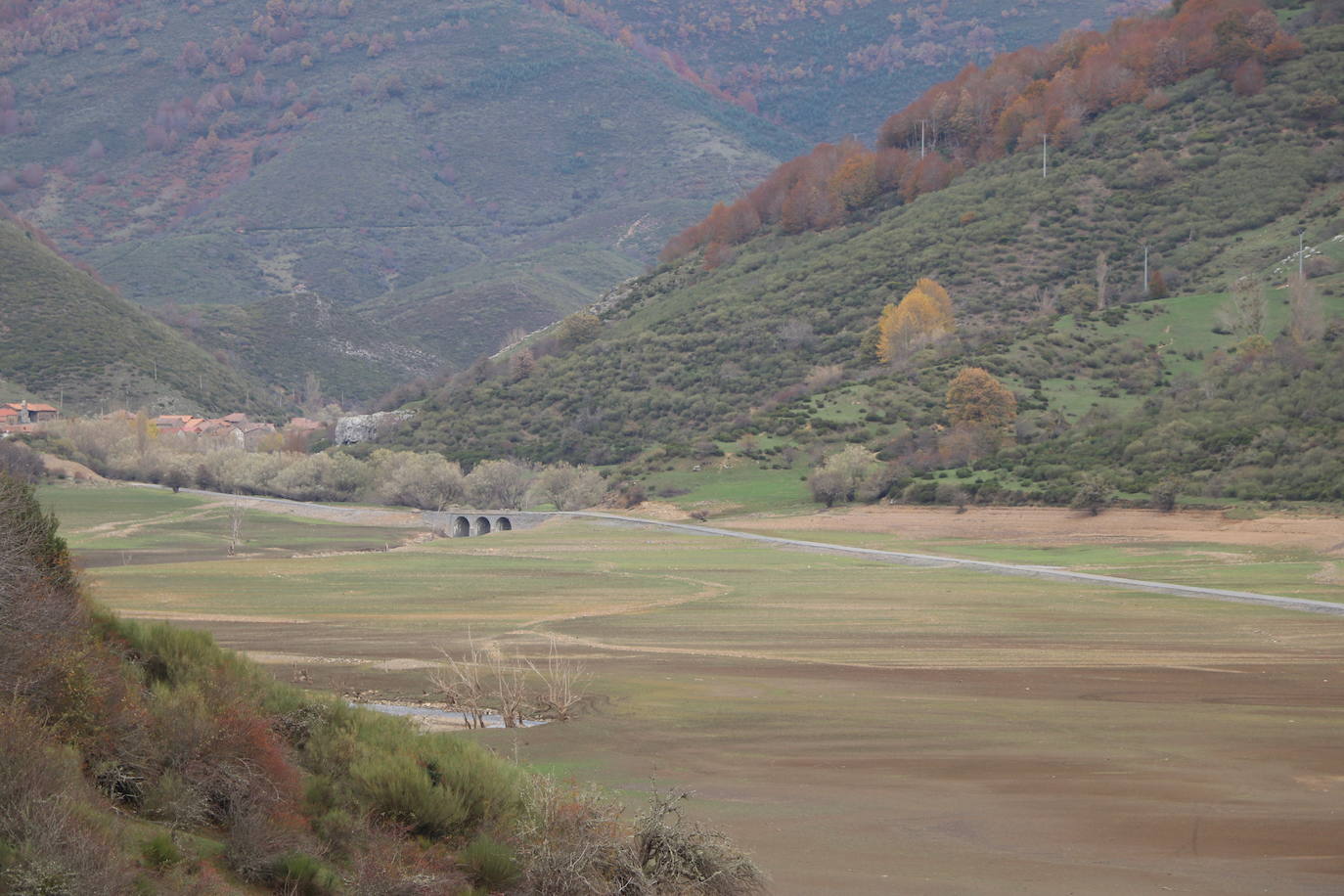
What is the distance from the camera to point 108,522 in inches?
2436

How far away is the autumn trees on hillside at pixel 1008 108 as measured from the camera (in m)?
96.1

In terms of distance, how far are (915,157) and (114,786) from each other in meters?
105

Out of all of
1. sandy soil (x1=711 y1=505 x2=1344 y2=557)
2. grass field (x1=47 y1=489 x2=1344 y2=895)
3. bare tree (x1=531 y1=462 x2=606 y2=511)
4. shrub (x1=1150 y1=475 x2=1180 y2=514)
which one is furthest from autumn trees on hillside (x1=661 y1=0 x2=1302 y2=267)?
grass field (x1=47 y1=489 x2=1344 y2=895)

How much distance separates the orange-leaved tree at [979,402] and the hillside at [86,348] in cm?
7164

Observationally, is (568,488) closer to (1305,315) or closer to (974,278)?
(974,278)

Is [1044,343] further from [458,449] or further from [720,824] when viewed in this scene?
[720,824]

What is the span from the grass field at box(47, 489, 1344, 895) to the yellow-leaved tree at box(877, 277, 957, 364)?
4210 centimetres

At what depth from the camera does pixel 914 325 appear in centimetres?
8225

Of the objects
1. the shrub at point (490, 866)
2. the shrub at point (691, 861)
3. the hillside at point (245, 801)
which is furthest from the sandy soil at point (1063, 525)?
the shrub at point (490, 866)

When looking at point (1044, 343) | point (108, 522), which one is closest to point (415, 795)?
point (108, 522)

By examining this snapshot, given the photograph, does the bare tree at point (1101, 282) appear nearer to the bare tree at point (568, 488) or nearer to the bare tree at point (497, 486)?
the bare tree at point (568, 488)

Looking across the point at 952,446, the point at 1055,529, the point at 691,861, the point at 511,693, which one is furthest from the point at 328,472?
the point at 691,861

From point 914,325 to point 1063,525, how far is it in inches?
1435

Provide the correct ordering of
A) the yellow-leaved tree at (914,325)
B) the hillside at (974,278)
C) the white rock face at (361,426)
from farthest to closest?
the white rock face at (361,426)
the yellow-leaved tree at (914,325)
the hillside at (974,278)
